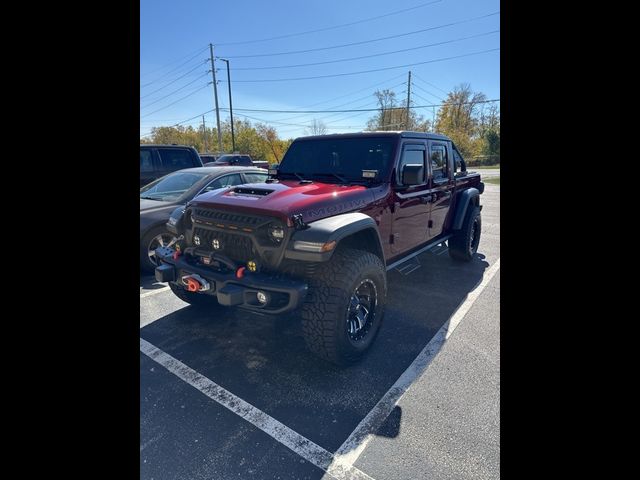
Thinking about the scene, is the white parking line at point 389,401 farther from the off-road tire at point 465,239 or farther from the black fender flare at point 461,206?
the off-road tire at point 465,239

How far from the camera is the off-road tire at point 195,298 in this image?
3.70m

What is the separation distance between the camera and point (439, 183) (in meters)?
4.57

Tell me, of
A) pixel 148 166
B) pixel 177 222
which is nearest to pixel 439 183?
pixel 177 222

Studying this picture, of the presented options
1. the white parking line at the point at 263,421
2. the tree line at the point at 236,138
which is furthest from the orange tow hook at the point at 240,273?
the tree line at the point at 236,138

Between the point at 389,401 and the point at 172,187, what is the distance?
4893 mm

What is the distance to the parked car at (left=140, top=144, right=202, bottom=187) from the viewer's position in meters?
7.67

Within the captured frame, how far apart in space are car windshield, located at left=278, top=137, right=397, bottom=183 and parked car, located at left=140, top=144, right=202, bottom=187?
4.66 metres

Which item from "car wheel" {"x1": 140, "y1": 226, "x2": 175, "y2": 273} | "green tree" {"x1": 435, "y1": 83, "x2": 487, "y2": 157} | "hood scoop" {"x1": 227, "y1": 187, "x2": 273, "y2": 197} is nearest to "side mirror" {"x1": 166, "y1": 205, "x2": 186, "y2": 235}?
"hood scoop" {"x1": 227, "y1": 187, "x2": 273, "y2": 197}

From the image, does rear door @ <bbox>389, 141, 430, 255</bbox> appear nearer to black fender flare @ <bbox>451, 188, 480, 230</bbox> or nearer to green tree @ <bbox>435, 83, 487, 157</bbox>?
black fender flare @ <bbox>451, 188, 480, 230</bbox>
